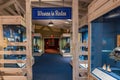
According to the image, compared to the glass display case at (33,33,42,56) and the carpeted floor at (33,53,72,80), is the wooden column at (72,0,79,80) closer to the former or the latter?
the carpeted floor at (33,53,72,80)

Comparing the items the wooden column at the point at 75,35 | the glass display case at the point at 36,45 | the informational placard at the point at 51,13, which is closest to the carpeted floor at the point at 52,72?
the wooden column at the point at 75,35

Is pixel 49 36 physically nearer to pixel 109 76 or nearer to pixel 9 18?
pixel 9 18

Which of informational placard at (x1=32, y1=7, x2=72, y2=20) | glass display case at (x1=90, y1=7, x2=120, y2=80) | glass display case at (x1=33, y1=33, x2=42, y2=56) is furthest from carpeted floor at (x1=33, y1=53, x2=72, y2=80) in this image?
glass display case at (x1=33, y1=33, x2=42, y2=56)

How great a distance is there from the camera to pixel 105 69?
3996 mm

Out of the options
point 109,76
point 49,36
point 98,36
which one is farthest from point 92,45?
point 49,36

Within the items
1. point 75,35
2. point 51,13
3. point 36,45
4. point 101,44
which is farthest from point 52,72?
point 36,45

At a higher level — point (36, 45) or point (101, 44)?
point (101, 44)

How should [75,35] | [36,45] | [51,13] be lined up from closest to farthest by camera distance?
[75,35]
[51,13]
[36,45]

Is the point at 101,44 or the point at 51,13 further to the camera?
the point at 51,13

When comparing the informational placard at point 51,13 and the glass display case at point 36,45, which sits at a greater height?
the informational placard at point 51,13

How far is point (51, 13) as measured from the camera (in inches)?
215

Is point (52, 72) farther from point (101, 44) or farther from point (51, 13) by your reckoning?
point (101, 44)

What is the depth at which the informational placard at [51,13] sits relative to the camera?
5465mm

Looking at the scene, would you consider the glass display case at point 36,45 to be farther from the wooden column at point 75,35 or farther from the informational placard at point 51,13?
the wooden column at point 75,35
